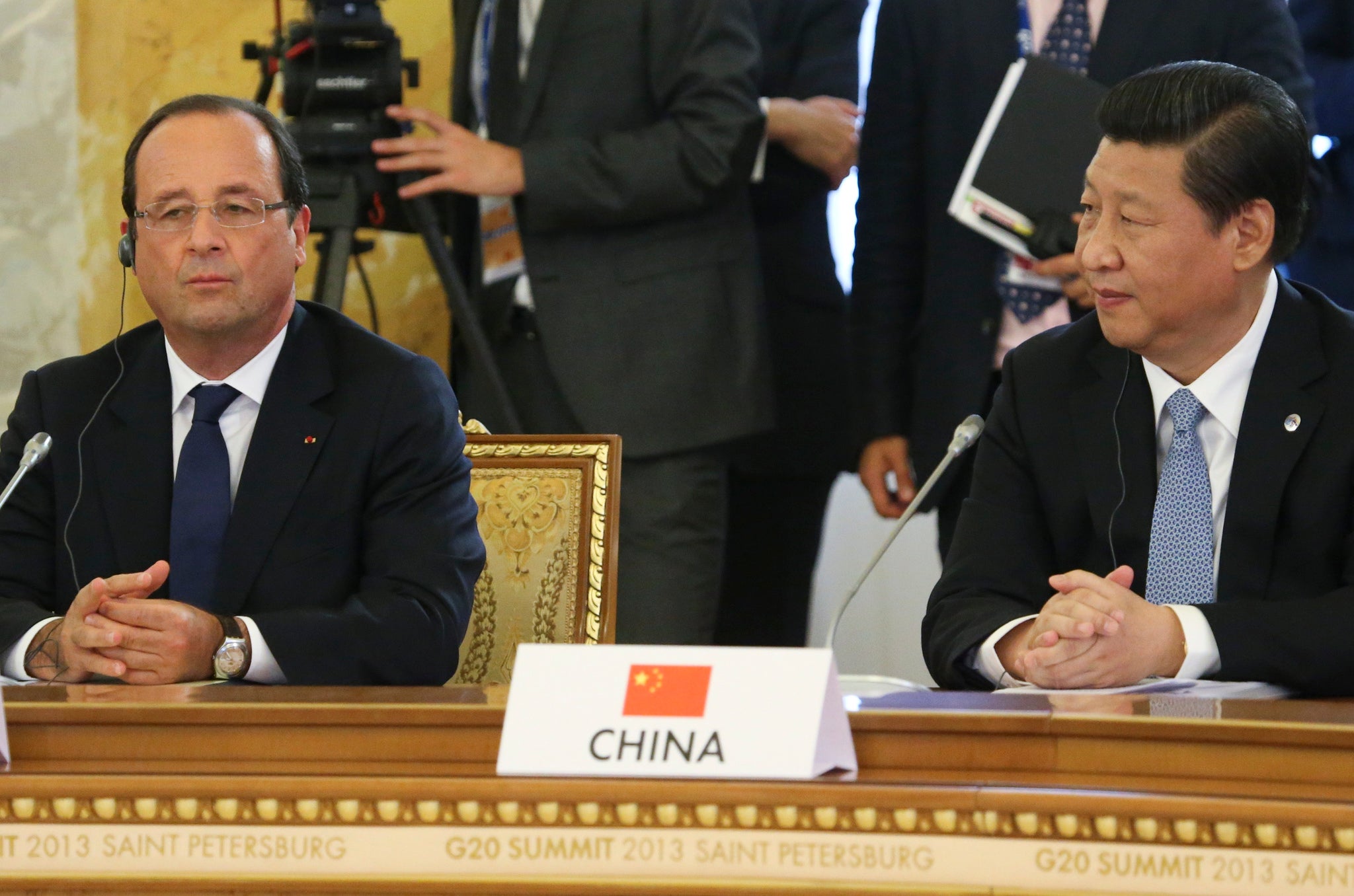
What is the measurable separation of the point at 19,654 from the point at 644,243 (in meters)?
1.50

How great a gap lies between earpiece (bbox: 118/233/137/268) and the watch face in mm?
577

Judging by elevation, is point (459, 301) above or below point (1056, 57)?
below

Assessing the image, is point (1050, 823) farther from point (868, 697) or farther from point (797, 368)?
point (797, 368)

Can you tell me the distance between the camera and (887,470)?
3.15 m

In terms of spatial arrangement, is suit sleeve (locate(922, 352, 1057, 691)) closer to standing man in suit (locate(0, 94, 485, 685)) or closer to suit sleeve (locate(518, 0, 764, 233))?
standing man in suit (locate(0, 94, 485, 685))

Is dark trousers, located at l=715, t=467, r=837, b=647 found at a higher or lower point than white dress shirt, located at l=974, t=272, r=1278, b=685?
lower

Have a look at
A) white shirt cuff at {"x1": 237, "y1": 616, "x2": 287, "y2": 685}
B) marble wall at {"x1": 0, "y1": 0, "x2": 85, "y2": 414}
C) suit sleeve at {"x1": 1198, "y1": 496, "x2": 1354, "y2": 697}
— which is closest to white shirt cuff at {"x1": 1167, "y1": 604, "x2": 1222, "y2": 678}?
suit sleeve at {"x1": 1198, "y1": 496, "x2": 1354, "y2": 697}

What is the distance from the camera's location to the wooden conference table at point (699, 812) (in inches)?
44.3

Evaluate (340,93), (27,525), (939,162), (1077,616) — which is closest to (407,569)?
(27,525)

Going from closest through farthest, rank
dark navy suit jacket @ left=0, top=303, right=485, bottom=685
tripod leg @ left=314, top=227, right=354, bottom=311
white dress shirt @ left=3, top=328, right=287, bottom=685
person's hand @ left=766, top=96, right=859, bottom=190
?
dark navy suit jacket @ left=0, top=303, right=485, bottom=685 < white dress shirt @ left=3, top=328, right=287, bottom=685 < tripod leg @ left=314, top=227, right=354, bottom=311 < person's hand @ left=766, top=96, right=859, bottom=190

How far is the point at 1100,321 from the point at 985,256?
3.28 feet

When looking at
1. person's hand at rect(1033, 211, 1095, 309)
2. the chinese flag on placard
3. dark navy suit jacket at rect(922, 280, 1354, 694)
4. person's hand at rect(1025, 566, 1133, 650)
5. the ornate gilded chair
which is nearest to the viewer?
the chinese flag on placard

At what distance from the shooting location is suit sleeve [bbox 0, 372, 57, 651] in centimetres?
220

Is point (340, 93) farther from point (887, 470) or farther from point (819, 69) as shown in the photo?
point (887, 470)
